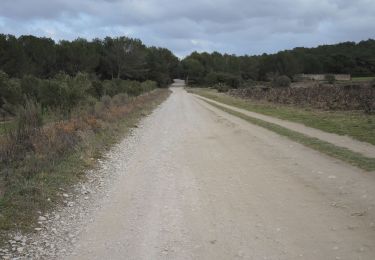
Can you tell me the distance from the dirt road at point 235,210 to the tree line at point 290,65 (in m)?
107

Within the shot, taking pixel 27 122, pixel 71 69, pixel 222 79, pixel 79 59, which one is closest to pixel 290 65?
pixel 222 79

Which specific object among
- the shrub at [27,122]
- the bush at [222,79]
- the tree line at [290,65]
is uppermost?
the tree line at [290,65]

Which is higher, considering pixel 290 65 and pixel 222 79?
pixel 290 65

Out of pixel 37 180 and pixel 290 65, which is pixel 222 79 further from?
pixel 37 180

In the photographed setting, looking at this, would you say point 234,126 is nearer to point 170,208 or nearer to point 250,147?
point 250,147

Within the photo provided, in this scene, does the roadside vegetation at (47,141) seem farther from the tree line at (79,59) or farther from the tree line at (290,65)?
Answer: the tree line at (290,65)

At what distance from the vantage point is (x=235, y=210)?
23.1 ft

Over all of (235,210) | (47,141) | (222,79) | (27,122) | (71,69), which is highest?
(71,69)

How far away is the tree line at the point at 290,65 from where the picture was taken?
132 m

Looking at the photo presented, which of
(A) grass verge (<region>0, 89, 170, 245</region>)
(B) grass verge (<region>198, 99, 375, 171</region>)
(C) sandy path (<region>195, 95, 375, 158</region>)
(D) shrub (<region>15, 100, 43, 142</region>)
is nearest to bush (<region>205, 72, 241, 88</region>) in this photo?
(C) sandy path (<region>195, 95, 375, 158</region>)

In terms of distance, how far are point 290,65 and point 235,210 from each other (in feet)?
447

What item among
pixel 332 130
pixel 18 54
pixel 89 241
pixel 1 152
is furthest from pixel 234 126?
pixel 18 54

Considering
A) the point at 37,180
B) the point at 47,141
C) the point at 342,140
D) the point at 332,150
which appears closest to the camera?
the point at 37,180

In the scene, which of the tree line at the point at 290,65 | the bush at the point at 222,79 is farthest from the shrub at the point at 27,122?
the bush at the point at 222,79
